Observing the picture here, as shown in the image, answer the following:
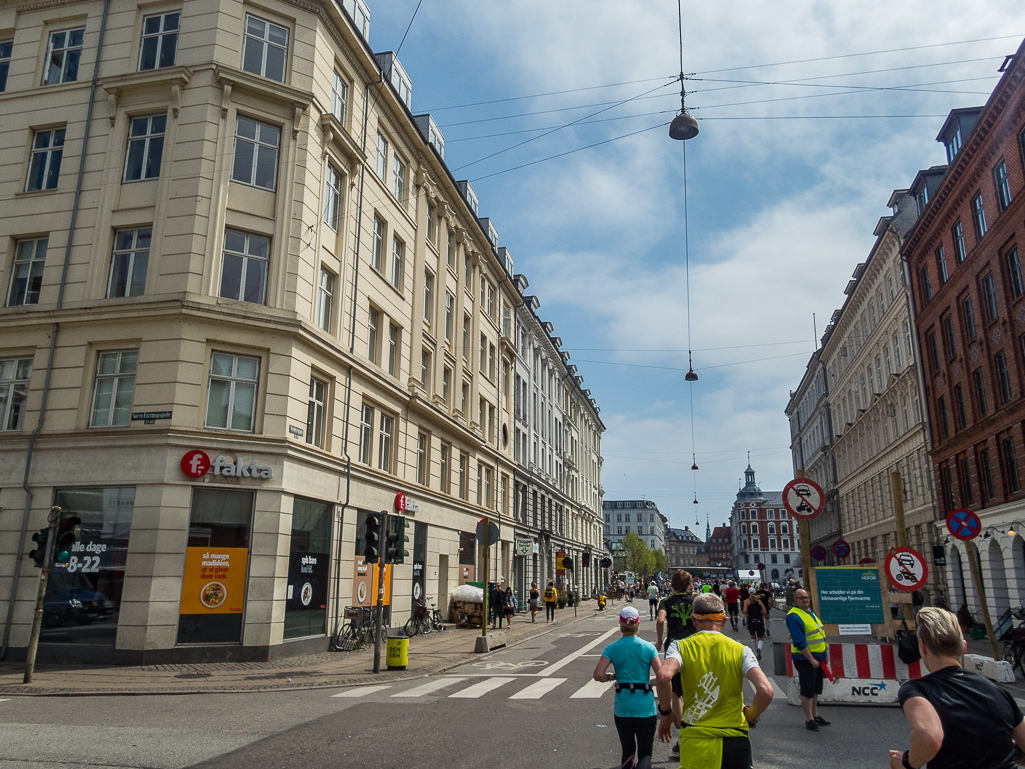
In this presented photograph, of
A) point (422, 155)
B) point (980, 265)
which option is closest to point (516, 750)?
point (422, 155)

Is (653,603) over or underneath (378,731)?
over

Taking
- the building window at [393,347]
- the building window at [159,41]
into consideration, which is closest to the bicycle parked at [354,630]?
the building window at [393,347]

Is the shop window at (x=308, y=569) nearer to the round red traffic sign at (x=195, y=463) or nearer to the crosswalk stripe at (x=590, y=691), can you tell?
the round red traffic sign at (x=195, y=463)

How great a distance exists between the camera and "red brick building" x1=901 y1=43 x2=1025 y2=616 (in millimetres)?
26344

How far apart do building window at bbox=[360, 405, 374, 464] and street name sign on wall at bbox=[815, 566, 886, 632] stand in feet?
49.2

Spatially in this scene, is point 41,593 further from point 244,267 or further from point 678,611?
point 678,611

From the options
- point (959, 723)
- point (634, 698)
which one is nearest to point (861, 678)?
point (634, 698)

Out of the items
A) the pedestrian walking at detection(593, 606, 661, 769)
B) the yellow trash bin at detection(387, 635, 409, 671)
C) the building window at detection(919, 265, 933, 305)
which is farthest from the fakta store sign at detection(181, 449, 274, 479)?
the building window at detection(919, 265, 933, 305)

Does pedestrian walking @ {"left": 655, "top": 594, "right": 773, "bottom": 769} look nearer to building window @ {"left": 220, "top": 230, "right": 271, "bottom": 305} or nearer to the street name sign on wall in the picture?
the street name sign on wall

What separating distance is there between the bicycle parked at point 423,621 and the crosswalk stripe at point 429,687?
8.83 meters

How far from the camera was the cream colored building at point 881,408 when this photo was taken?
39.0 m

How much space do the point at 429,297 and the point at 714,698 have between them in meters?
27.9

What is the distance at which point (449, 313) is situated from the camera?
34.1 metres

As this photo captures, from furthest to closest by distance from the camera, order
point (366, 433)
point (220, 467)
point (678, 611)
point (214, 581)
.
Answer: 1. point (366, 433)
2. point (220, 467)
3. point (214, 581)
4. point (678, 611)
